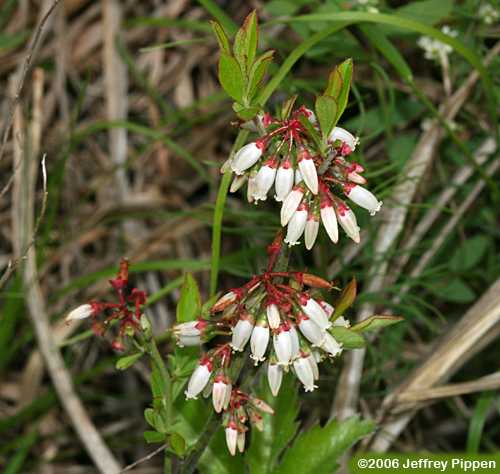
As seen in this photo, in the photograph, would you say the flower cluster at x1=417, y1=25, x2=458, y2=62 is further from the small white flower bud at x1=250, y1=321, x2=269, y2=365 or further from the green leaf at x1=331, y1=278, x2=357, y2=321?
the small white flower bud at x1=250, y1=321, x2=269, y2=365

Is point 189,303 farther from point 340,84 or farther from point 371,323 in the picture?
point 340,84

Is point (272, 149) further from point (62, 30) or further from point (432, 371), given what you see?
point (62, 30)

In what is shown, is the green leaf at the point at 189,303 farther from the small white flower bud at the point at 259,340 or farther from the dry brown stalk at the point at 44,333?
the dry brown stalk at the point at 44,333

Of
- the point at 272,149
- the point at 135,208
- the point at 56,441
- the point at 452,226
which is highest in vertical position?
the point at 272,149

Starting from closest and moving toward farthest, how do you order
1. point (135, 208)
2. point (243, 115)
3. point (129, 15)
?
point (243, 115) → point (135, 208) → point (129, 15)

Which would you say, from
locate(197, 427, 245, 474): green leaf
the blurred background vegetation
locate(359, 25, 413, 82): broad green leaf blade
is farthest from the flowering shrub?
locate(359, 25, 413, 82): broad green leaf blade

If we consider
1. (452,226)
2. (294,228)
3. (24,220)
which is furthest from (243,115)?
(24,220)
